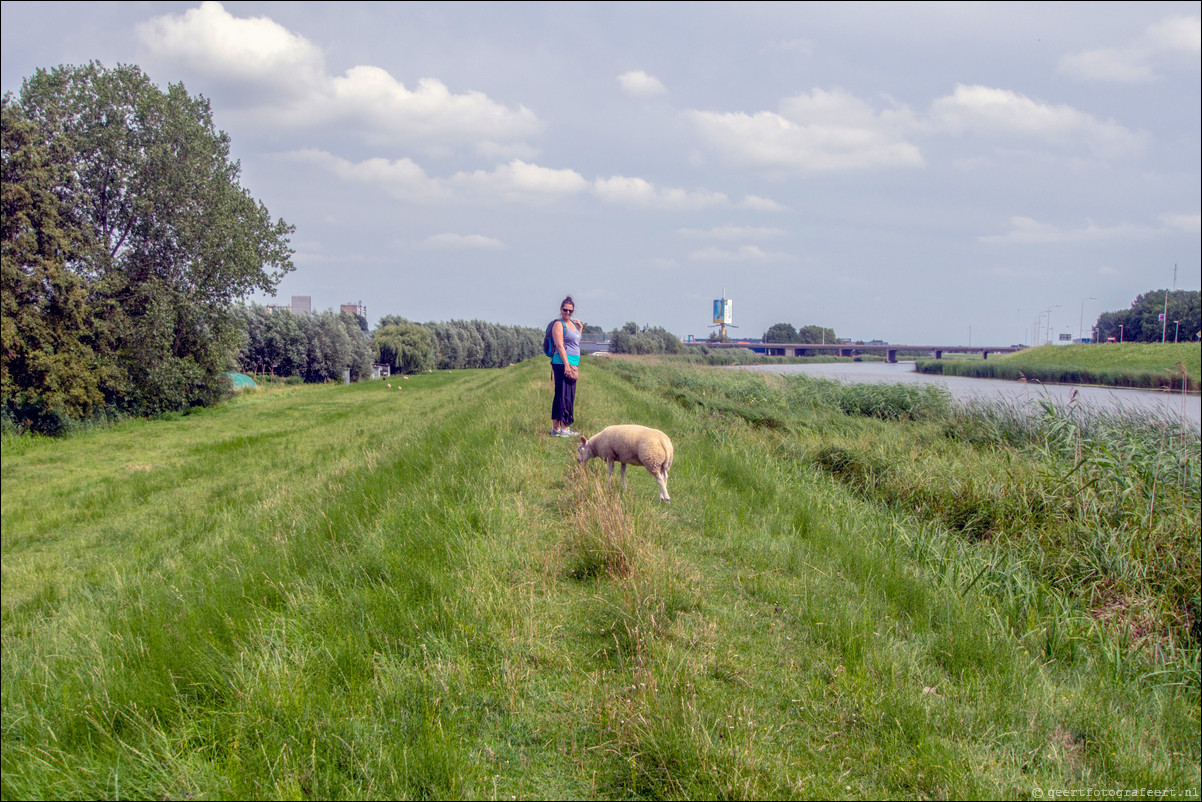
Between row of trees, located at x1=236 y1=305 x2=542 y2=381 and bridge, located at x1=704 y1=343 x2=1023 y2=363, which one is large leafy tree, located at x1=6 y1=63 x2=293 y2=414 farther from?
bridge, located at x1=704 y1=343 x2=1023 y2=363

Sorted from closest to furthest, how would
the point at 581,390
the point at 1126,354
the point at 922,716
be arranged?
the point at 922,716, the point at 1126,354, the point at 581,390

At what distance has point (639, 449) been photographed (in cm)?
675

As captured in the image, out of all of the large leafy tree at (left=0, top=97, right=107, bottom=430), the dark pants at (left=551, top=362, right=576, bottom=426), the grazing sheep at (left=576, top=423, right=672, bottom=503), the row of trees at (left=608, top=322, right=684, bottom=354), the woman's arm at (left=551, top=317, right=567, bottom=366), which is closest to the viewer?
the large leafy tree at (left=0, top=97, right=107, bottom=430)

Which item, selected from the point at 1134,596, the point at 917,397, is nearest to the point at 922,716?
the point at 1134,596

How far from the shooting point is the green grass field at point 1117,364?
8.66 metres

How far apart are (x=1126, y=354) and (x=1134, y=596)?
11.1 metres

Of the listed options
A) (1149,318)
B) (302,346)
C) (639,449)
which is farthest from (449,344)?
(639,449)

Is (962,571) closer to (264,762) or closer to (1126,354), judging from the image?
(264,762)

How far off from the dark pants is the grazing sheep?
3.39 m

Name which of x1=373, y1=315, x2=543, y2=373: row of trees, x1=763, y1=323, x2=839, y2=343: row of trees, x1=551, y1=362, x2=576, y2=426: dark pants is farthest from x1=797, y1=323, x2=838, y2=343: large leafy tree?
x1=551, y1=362, x2=576, y2=426: dark pants

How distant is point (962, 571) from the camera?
6.90m

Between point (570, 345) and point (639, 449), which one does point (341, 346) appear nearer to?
point (570, 345)

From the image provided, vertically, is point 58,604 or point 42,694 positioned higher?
point 58,604

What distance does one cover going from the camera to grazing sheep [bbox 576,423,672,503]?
6680 millimetres
